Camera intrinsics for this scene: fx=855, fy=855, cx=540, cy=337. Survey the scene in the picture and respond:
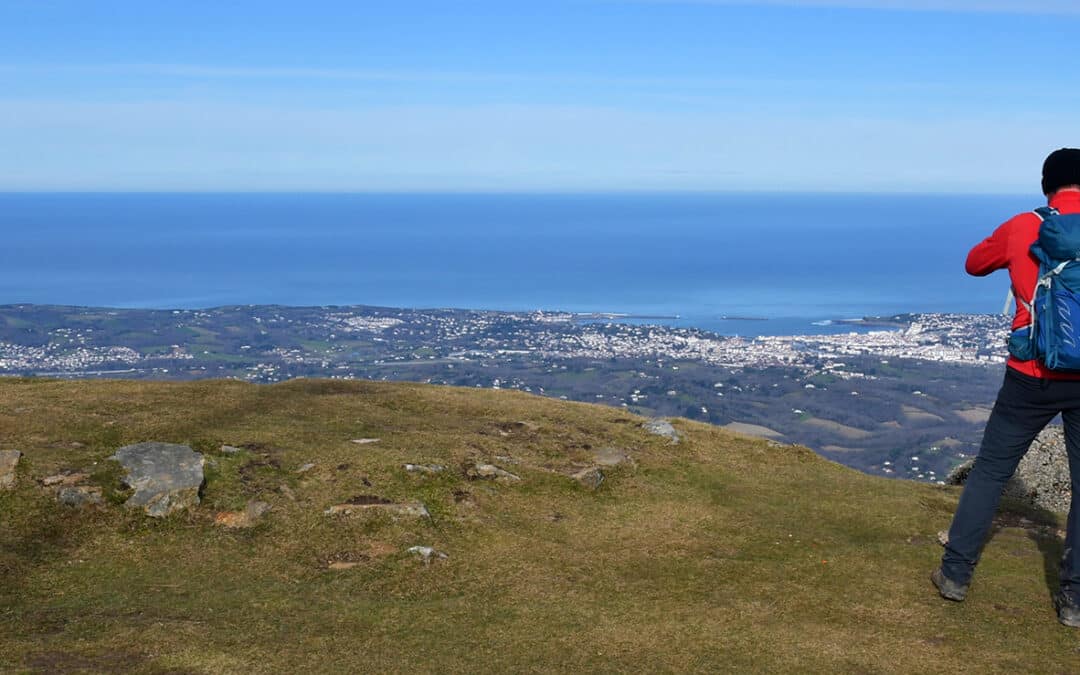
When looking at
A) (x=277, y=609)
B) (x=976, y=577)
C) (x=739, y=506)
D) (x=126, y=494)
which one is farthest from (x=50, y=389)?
(x=976, y=577)

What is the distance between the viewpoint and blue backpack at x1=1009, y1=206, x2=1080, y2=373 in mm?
8766

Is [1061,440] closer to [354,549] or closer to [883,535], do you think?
[883,535]

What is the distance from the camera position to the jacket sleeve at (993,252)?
9.48m

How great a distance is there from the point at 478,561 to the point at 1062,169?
8.79m

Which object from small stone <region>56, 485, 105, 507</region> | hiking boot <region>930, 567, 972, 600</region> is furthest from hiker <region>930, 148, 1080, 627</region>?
small stone <region>56, 485, 105, 507</region>

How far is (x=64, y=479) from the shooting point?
13.4 meters

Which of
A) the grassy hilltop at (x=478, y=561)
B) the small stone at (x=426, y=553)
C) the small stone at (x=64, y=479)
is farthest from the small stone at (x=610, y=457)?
the small stone at (x=64, y=479)

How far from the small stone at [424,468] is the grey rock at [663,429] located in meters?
5.95

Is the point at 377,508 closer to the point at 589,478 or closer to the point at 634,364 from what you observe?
the point at 589,478

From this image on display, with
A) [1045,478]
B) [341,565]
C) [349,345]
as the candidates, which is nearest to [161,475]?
[341,565]

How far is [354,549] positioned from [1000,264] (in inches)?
364

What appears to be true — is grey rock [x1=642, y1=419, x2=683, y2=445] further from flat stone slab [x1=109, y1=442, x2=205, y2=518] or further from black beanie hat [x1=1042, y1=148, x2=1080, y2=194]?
black beanie hat [x1=1042, y1=148, x2=1080, y2=194]

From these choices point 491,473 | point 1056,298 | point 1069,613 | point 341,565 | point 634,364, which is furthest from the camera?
point 634,364

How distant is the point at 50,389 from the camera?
19.3 meters
